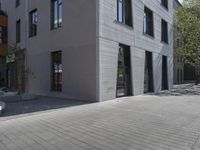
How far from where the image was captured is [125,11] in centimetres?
1884

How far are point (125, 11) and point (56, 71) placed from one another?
22.5ft

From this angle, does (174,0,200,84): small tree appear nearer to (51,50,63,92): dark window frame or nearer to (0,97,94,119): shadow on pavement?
(51,50,63,92): dark window frame

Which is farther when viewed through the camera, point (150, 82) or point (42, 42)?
point (150, 82)

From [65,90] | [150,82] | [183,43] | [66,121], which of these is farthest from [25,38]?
[183,43]

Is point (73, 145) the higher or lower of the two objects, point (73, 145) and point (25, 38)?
the lower

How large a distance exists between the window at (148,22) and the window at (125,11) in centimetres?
369

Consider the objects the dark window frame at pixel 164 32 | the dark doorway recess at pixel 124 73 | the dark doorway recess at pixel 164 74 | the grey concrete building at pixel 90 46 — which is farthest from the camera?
the dark doorway recess at pixel 164 74

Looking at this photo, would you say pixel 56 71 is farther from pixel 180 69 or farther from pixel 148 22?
pixel 180 69

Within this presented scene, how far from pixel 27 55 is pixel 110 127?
1625 cm

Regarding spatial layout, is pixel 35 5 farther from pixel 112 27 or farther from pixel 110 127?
pixel 110 127

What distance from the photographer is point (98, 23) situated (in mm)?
14906

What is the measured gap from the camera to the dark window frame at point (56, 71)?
18.1m

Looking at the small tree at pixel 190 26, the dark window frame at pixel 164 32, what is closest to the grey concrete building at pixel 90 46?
the dark window frame at pixel 164 32

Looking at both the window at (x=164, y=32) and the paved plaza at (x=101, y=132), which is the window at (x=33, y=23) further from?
the window at (x=164, y=32)
